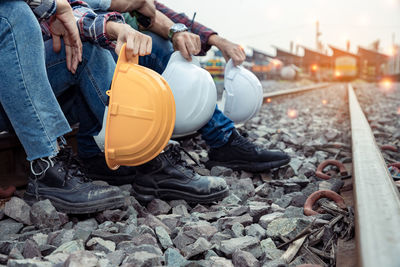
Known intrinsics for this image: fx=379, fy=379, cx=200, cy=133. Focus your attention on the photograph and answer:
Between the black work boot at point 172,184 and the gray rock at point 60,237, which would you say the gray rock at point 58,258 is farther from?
the black work boot at point 172,184

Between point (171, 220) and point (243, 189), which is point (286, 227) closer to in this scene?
point (171, 220)

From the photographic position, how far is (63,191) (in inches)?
64.1

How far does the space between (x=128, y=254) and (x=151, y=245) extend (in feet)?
0.27

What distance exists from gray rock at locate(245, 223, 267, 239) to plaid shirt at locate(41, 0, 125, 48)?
3.40ft

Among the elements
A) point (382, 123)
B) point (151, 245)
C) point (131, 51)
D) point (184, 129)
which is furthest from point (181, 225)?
point (382, 123)

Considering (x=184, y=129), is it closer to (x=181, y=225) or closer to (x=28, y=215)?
(x=181, y=225)

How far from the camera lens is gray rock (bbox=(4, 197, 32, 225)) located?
1533 millimetres

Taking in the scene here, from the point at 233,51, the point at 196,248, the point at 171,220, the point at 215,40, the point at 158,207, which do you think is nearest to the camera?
the point at 196,248

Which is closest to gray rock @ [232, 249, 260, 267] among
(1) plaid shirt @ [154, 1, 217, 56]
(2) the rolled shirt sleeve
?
(2) the rolled shirt sleeve

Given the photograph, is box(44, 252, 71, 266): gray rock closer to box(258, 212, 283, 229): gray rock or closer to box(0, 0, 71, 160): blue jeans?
box(0, 0, 71, 160): blue jeans

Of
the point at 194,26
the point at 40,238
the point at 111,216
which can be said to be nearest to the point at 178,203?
the point at 111,216

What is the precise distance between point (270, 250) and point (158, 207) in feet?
2.16

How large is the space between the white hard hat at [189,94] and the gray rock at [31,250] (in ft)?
2.99

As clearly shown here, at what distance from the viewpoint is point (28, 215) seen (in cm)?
155
